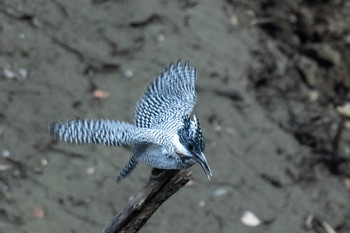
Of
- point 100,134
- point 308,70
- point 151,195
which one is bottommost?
point 308,70

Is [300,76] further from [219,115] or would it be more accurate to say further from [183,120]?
[183,120]

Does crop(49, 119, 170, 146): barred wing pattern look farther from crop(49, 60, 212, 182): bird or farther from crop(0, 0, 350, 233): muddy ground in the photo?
crop(0, 0, 350, 233): muddy ground

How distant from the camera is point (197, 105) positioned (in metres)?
4.48

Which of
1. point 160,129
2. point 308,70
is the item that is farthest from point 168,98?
point 308,70

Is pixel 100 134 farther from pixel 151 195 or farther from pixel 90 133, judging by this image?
pixel 151 195

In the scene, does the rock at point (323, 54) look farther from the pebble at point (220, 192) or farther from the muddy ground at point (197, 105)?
the pebble at point (220, 192)

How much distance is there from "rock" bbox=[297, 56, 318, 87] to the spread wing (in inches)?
114

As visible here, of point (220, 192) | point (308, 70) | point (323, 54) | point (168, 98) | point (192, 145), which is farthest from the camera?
point (323, 54)

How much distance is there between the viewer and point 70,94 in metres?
4.19

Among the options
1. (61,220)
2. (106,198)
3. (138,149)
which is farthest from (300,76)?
(138,149)

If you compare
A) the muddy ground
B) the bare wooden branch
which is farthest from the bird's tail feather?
the muddy ground

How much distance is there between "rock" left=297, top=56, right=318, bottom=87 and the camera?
17.1ft

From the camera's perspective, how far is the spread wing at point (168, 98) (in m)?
2.45

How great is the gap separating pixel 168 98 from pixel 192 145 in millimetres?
590
